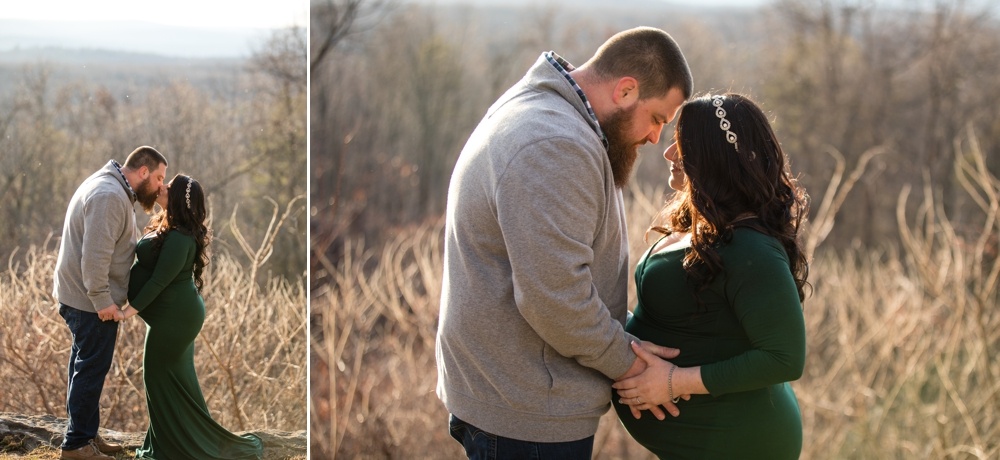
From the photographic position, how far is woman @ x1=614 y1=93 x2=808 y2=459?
2.20 meters

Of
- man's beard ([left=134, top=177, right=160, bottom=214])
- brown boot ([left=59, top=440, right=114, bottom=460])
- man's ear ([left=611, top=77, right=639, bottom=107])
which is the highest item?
man's ear ([left=611, top=77, right=639, bottom=107])

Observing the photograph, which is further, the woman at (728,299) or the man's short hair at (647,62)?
the man's short hair at (647,62)

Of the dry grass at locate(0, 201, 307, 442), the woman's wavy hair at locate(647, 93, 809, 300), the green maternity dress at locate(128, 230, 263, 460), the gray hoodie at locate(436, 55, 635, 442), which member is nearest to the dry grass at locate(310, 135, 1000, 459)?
the dry grass at locate(0, 201, 307, 442)

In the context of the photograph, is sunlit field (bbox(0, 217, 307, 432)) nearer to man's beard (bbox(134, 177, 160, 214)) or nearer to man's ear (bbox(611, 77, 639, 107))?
man's beard (bbox(134, 177, 160, 214))

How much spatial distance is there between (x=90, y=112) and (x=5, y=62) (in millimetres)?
257

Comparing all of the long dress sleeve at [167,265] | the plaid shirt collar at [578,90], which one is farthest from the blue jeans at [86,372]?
the plaid shirt collar at [578,90]

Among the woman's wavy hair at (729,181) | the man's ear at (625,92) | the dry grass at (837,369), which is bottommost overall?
the dry grass at (837,369)

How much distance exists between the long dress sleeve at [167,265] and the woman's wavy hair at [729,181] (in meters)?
1.52

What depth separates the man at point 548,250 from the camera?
7.00 ft

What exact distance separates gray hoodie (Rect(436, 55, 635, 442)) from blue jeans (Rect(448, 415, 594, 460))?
21 mm

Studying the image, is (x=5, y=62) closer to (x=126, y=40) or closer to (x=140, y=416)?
(x=126, y=40)

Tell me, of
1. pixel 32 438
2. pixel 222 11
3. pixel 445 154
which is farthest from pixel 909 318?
pixel 445 154

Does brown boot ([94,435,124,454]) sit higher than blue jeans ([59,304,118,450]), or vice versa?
blue jeans ([59,304,118,450])

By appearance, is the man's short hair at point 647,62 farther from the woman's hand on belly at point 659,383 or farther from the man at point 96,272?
the man at point 96,272
